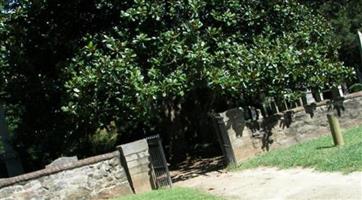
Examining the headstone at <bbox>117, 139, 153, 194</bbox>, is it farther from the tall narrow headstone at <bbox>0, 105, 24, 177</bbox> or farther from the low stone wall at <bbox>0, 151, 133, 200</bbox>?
the tall narrow headstone at <bbox>0, 105, 24, 177</bbox>

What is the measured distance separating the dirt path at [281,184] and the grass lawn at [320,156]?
291 mm

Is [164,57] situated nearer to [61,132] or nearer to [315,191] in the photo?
[61,132]

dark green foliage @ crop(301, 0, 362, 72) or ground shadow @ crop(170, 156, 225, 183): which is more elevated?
dark green foliage @ crop(301, 0, 362, 72)

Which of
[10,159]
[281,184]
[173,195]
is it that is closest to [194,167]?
[173,195]

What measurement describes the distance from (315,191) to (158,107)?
8.27m

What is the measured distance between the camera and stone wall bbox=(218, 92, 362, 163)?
1516 cm

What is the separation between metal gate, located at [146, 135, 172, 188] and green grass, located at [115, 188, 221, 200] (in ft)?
1.94

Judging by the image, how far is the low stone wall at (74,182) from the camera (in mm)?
12867

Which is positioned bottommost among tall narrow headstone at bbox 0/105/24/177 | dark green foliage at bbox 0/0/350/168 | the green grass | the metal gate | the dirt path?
the dirt path

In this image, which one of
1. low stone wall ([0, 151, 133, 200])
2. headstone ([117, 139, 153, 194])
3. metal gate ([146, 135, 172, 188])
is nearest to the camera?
low stone wall ([0, 151, 133, 200])

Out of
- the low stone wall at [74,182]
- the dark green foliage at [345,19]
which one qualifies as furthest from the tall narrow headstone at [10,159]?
the dark green foliage at [345,19]

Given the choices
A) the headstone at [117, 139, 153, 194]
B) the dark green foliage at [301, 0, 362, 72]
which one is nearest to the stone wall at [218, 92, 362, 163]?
the headstone at [117, 139, 153, 194]

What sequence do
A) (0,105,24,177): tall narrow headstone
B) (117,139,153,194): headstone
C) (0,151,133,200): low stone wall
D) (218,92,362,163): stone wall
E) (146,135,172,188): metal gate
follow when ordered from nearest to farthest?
(0,151,133,200): low stone wall
(117,139,153,194): headstone
(146,135,172,188): metal gate
(218,92,362,163): stone wall
(0,105,24,177): tall narrow headstone

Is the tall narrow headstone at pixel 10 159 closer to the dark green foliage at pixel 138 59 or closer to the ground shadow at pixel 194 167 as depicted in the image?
the dark green foliage at pixel 138 59
